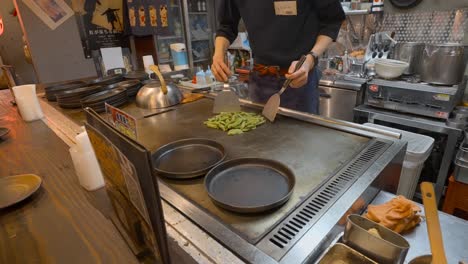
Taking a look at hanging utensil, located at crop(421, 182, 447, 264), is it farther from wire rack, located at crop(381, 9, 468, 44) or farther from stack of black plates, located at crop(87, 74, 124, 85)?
wire rack, located at crop(381, 9, 468, 44)

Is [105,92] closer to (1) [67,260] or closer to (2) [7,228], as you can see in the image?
(2) [7,228]

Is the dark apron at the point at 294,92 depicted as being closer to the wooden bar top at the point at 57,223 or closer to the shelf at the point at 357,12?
the wooden bar top at the point at 57,223

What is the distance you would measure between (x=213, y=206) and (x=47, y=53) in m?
3.36

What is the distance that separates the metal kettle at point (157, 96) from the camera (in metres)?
1.55

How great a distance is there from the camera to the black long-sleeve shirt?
5.08ft

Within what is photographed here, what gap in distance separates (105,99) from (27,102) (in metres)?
0.36

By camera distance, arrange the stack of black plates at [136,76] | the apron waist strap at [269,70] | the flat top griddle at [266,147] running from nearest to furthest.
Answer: the flat top griddle at [266,147], the apron waist strap at [269,70], the stack of black plates at [136,76]

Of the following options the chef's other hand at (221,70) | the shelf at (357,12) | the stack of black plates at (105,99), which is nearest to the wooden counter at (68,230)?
the stack of black plates at (105,99)

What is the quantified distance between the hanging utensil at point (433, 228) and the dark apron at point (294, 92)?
3.49ft

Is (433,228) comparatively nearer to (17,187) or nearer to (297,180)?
(297,180)

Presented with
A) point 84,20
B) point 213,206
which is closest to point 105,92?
point 213,206

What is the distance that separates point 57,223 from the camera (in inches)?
25.2

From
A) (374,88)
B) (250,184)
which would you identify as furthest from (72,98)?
(374,88)

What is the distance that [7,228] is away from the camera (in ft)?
2.07
